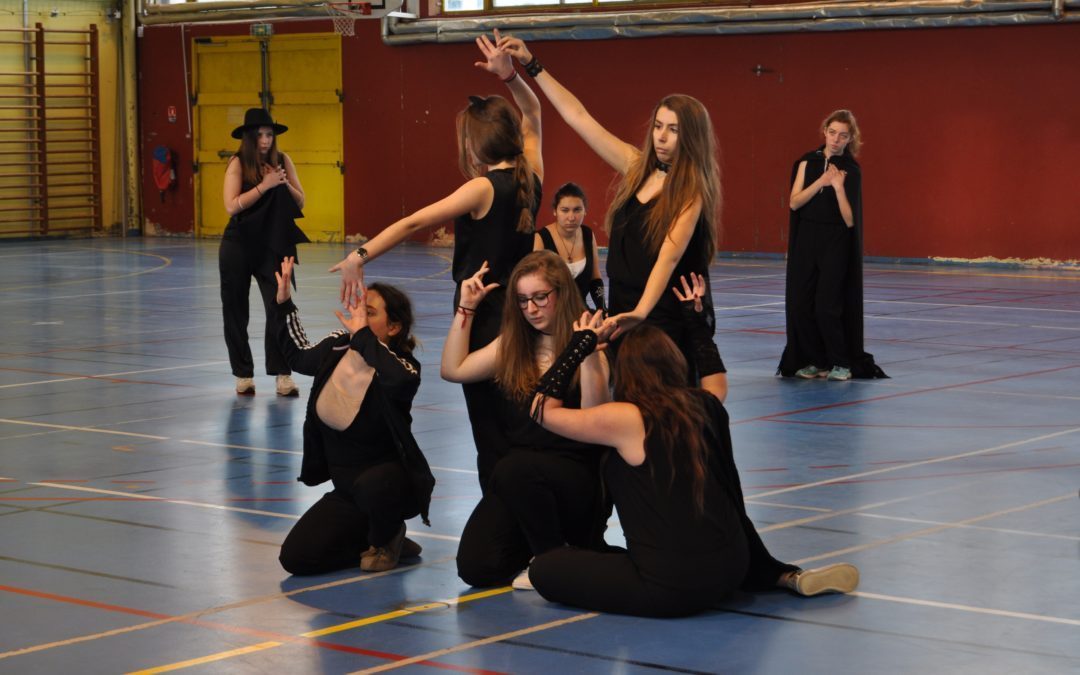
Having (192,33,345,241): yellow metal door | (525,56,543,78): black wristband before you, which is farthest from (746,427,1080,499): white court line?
(192,33,345,241): yellow metal door

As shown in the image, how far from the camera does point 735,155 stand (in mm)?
23031

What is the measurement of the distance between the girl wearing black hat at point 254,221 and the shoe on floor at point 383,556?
4.65 m

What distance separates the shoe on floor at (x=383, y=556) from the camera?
5754 millimetres

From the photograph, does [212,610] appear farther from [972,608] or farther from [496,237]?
[972,608]

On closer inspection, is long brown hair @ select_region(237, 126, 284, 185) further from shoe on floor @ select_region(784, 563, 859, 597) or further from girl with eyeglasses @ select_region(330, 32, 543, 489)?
shoe on floor @ select_region(784, 563, 859, 597)

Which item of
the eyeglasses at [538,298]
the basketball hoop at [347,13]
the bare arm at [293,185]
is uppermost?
the basketball hoop at [347,13]

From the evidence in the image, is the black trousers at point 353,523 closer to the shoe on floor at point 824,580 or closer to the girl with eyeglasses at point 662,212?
the girl with eyeglasses at point 662,212

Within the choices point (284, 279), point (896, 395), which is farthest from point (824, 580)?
point (896, 395)

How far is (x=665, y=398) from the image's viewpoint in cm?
511

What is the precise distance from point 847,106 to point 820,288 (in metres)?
11.2

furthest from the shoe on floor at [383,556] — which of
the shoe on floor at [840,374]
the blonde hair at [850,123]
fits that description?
the blonde hair at [850,123]

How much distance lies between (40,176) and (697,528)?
2396cm

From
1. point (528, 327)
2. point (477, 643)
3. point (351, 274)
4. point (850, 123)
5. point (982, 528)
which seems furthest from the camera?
point (850, 123)

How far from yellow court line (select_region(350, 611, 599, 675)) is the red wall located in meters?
17.1
